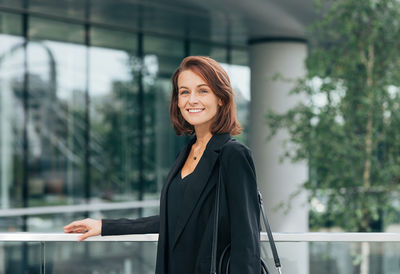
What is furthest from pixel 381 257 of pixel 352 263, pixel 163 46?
pixel 163 46

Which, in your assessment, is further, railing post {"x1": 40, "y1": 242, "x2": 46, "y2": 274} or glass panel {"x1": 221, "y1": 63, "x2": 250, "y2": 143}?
glass panel {"x1": 221, "y1": 63, "x2": 250, "y2": 143}

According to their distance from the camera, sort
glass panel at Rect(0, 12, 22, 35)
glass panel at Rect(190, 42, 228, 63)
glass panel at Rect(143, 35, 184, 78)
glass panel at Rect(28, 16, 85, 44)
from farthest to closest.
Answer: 1. glass panel at Rect(190, 42, 228, 63)
2. glass panel at Rect(143, 35, 184, 78)
3. glass panel at Rect(28, 16, 85, 44)
4. glass panel at Rect(0, 12, 22, 35)

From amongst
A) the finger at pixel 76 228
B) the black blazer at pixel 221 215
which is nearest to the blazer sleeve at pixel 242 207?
the black blazer at pixel 221 215

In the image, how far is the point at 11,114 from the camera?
9773 millimetres

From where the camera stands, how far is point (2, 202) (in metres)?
9.66

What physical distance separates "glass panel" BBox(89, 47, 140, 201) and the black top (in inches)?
329

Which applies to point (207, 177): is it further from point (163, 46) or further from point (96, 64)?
point (163, 46)

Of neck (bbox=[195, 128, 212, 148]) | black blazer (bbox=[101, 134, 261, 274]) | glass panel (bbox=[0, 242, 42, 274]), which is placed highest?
neck (bbox=[195, 128, 212, 148])

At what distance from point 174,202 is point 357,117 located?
4.73 meters

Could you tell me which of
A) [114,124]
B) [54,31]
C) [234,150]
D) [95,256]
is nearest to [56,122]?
[114,124]

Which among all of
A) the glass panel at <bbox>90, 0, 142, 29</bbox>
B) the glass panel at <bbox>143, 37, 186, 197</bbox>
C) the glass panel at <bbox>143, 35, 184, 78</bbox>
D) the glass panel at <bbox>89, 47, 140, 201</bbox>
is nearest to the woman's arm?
the glass panel at <bbox>90, 0, 142, 29</bbox>

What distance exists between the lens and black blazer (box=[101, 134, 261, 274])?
6.98 feet

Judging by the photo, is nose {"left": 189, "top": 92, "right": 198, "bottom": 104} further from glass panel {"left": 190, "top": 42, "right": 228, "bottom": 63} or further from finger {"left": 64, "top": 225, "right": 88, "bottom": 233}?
glass panel {"left": 190, "top": 42, "right": 228, "bottom": 63}

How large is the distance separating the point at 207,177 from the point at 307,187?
A: 4680mm
